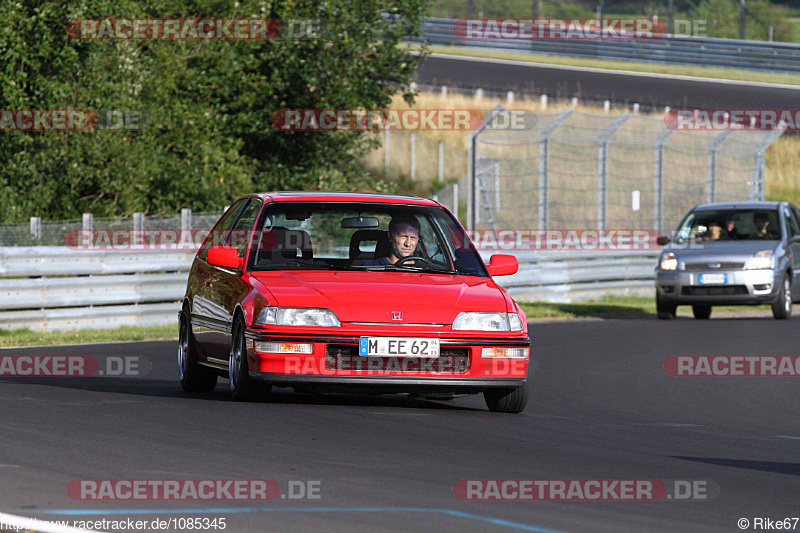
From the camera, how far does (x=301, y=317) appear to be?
396 inches

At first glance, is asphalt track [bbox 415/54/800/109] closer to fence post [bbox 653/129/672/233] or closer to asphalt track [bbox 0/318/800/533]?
fence post [bbox 653/129/672/233]

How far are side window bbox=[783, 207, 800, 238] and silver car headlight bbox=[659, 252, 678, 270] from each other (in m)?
1.88

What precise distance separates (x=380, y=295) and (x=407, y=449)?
1842mm

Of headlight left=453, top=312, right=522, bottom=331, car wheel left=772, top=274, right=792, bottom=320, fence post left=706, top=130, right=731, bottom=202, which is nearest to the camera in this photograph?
headlight left=453, top=312, right=522, bottom=331

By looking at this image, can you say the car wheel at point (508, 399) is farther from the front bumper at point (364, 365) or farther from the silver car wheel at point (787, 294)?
the silver car wheel at point (787, 294)

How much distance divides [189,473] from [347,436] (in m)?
1.65

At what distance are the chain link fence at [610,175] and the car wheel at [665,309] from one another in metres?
4.25

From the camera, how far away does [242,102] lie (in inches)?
1206

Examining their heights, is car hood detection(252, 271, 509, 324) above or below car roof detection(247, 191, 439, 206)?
below

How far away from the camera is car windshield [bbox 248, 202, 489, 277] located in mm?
11023

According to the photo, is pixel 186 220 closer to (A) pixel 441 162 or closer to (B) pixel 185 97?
(B) pixel 185 97

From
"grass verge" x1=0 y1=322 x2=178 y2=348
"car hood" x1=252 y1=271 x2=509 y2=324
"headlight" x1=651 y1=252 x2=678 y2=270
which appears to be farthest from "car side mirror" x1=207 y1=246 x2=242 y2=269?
"headlight" x1=651 y1=252 x2=678 y2=270

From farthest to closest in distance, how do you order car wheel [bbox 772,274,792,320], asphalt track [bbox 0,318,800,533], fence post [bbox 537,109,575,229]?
fence post [bbox 537,109,575,229]
car wheel [bbox 772,274,792,320]
asphalt track [bbox 0,318,800,533]

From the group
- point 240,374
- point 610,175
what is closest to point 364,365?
point 240,374
